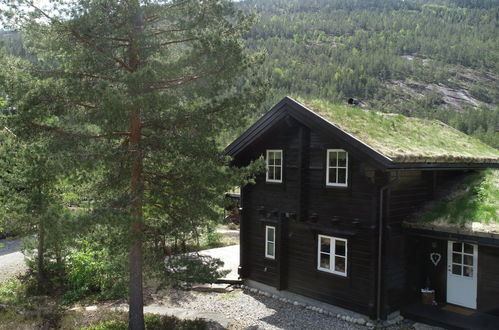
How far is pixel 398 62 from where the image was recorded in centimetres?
13250

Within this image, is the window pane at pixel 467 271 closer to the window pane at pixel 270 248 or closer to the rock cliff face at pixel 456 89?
the window pane at pixel 270 248

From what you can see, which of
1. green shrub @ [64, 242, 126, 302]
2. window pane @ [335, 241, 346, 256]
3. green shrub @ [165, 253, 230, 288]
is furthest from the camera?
green shrub @ [64, 242, 126, 302]

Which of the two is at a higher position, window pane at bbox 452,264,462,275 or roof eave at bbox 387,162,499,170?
roof eave at bbox 387,162,499,170

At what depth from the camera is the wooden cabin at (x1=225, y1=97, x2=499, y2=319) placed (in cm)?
1142

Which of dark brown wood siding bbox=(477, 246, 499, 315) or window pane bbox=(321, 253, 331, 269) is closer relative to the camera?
dark brown wood siding bbox=(477, 246, 499, 315)

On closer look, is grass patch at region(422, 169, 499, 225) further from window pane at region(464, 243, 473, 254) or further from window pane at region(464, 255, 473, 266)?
window pane at region(464, 255, 473, 266)

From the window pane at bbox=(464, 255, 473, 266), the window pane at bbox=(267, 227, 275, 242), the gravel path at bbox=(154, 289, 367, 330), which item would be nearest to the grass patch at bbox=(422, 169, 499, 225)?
the window pane at bbox=(464, 255, 473, 266)

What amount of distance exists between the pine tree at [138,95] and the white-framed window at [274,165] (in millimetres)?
3869

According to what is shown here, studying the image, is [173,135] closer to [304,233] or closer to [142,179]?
[142,179]

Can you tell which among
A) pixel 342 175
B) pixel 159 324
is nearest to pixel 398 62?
pixel 342 175

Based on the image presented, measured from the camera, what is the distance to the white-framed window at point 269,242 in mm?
14406

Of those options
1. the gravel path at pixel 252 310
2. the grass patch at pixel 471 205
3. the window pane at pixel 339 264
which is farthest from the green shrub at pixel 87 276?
the grass patch at pixel 471 205

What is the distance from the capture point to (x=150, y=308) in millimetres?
13133

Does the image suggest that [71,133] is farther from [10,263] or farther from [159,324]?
[10,263]
